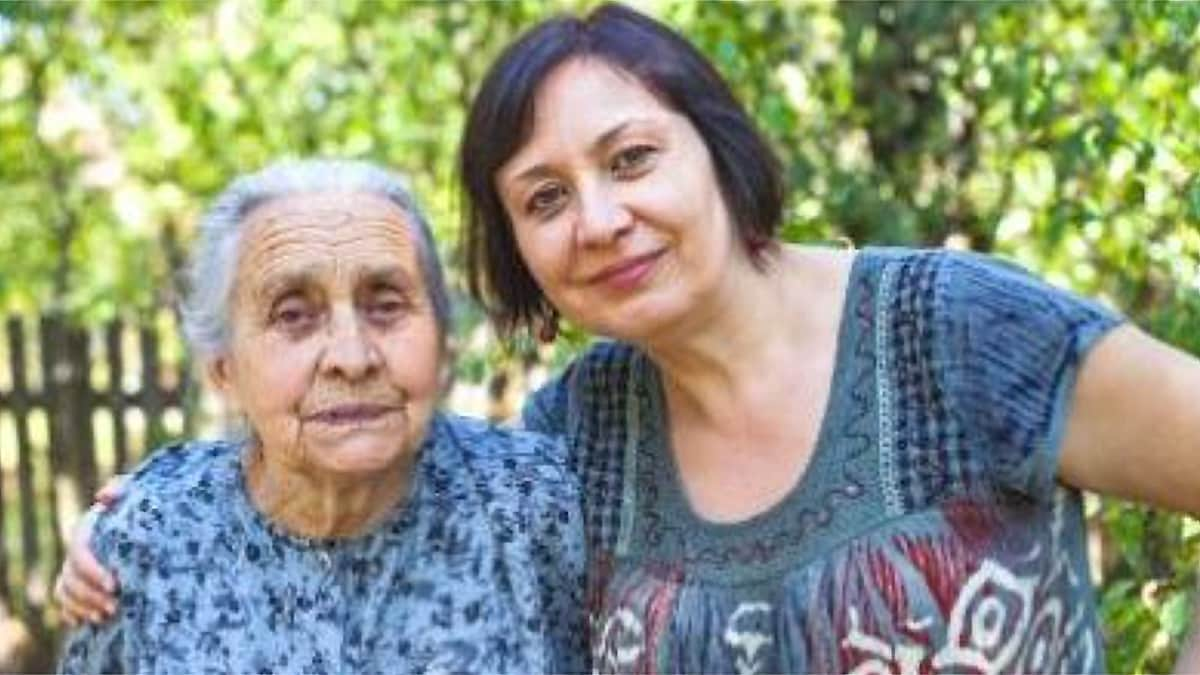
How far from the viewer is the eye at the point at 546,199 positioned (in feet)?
7.28

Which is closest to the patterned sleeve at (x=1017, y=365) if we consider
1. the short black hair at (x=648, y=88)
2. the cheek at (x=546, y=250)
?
the short black hair at (x=648, y=88)

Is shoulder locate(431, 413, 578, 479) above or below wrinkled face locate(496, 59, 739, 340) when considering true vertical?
below

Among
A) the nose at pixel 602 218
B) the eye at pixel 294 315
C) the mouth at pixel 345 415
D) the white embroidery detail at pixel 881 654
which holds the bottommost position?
the white embroidery detail at pixel 881 654

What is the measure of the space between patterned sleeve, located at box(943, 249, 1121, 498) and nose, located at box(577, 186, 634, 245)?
0.36 m

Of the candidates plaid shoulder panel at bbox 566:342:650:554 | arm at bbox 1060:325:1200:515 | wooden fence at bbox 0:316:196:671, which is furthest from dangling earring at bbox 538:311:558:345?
wooden fence at bbox 0:316:196:671

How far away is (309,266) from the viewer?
2312 millimetres

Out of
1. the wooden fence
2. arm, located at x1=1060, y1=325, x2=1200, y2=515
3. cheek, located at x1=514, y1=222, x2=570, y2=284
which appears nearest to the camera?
arm, located at x1=1060, y1=325, x2=1200, y2=515

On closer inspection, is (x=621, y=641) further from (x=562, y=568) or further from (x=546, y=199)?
(x=546, y=199)

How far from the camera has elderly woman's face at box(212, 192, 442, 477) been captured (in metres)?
2.32

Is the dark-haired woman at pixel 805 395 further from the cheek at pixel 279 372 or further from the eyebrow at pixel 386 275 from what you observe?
the cheek at pixel 279 372

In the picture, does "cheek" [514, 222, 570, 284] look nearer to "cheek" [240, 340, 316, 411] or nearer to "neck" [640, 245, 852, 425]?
"neck" [640, 245, 852, 425]

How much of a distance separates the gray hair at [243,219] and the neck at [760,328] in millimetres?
303

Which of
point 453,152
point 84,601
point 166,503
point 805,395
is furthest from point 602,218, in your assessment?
point 453,152

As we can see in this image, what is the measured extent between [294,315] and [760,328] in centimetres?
54
